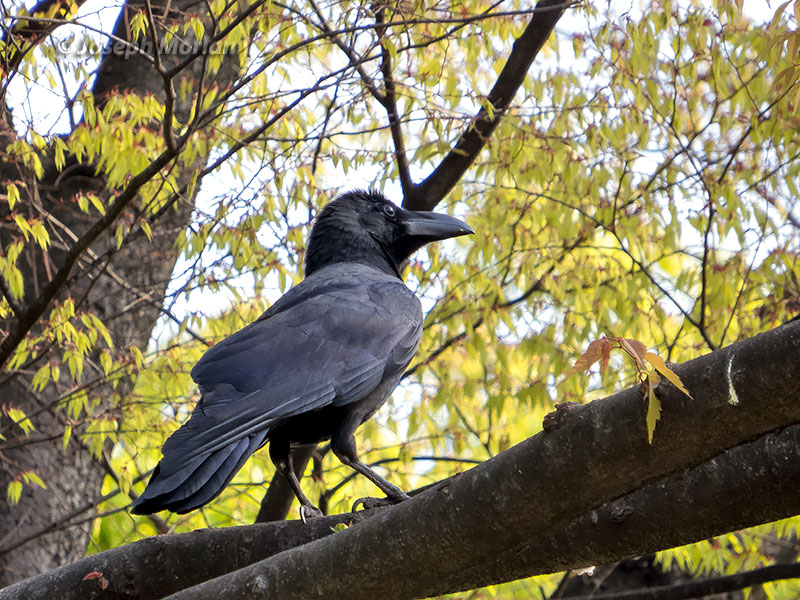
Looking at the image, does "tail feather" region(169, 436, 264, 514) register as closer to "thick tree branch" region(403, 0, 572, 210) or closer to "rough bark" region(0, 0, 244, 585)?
"thick tree branch" region(403, 0, 572, 210)

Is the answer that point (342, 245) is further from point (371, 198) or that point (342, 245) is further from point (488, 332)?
point (488, 332)

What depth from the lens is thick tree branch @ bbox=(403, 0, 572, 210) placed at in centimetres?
546

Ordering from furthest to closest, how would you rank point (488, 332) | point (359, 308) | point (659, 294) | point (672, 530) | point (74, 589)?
point (659, 294) < point (488, 332) < point (359, 308) < point (74, 589) < point (672, 530)

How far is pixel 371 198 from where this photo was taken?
20.2ft

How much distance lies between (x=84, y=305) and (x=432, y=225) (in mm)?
2527

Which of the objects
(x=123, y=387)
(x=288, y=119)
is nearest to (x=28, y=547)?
(x=123, y=387)

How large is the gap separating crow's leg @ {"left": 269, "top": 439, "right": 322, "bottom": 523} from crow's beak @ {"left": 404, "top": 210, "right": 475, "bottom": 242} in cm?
178

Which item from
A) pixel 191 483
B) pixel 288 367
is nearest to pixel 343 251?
pixel 288 367

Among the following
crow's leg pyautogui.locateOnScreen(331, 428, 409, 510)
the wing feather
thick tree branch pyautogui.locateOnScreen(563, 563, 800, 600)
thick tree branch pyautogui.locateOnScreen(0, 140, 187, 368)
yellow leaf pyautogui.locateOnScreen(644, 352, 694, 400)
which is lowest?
thick tree branch pyautogui.locateOnScreen(563, 563, 800, 600)

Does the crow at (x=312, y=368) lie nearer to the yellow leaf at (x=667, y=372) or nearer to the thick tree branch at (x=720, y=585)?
the yellow leaf at (x=667, y=372)

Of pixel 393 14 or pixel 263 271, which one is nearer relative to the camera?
pixel 393 14

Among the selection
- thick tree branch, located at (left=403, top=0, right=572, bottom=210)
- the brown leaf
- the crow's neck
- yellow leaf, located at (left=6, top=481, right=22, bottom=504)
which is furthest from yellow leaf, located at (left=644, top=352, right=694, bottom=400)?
yellow leaf, located at (left=6, top=481, right=22, bottom=504)

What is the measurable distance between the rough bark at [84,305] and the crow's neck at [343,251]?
977mm

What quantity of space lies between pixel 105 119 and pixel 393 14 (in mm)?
1838
